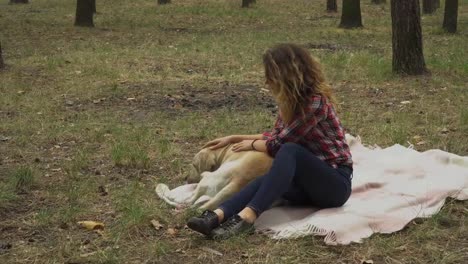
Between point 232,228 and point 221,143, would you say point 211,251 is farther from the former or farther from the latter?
point 221,143

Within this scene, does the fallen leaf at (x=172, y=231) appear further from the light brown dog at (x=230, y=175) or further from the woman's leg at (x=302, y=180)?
the woman's leg at (x=302, y=180)

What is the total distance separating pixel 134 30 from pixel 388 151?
11.1 m

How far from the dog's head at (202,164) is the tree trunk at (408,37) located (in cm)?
507

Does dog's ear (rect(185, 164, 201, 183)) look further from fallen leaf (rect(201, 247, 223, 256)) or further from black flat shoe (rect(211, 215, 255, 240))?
fallen leaf (rect(201, 247, 223, 256))

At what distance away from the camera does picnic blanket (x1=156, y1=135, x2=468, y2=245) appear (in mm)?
4074

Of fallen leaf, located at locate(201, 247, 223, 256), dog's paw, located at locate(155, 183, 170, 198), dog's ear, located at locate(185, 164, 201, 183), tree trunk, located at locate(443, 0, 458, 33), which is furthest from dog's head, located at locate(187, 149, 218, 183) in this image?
tree trunk, located at locate(443, 0, 458, 33)

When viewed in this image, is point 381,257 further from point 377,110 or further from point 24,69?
point 24,69

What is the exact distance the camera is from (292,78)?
13.9 feet

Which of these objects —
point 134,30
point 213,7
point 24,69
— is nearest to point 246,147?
point 24,69

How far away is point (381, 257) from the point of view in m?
3.75

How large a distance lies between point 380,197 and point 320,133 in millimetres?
703

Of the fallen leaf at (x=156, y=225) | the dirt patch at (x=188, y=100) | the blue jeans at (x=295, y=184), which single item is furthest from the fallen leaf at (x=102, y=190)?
the dirt patch at (x=188, y=100)

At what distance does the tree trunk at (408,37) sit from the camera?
30.5ft

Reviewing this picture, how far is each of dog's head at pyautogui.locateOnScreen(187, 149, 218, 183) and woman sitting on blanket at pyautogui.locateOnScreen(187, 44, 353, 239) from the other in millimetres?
834
